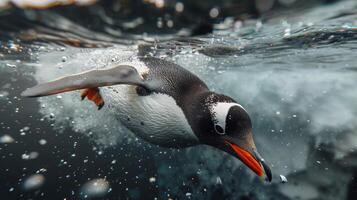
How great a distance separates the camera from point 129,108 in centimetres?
358

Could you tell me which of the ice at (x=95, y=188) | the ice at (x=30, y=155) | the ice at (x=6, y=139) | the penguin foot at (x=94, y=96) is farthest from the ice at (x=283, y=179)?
the ice at (x=6, y=139)

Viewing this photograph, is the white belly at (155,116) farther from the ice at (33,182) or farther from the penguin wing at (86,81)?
the ice at (33,182)

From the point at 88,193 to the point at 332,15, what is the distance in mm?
6079

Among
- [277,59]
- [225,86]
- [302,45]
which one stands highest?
[302,45]

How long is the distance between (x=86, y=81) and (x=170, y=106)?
96 centimetres

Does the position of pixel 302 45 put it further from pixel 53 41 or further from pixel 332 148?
pixel 53 41

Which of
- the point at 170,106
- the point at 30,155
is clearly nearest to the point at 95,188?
the point at 30,155

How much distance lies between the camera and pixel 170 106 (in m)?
3.30

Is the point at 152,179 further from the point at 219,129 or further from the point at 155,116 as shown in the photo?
the point at 219,129

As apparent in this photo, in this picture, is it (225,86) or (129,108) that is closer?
(129,108)

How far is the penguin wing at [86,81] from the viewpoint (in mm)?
2730

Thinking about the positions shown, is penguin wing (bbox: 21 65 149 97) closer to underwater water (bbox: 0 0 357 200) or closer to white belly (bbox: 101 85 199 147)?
white belly (bbox: 101 85 199 147)

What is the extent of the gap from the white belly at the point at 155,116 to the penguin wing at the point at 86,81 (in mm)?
246

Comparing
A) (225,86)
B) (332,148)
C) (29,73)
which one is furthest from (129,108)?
(225,86)
